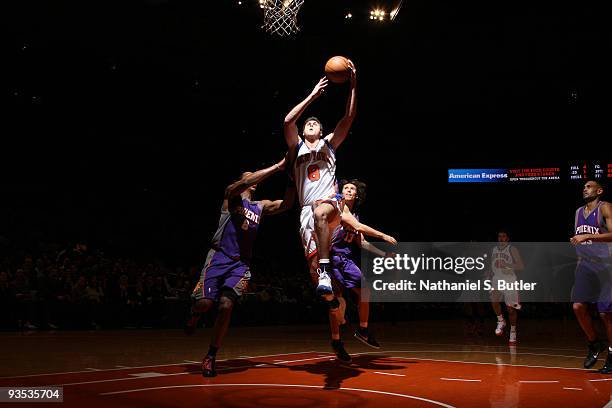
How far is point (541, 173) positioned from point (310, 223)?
23799 mm

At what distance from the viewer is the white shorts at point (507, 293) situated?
12.5 m

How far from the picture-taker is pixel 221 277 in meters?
6.93

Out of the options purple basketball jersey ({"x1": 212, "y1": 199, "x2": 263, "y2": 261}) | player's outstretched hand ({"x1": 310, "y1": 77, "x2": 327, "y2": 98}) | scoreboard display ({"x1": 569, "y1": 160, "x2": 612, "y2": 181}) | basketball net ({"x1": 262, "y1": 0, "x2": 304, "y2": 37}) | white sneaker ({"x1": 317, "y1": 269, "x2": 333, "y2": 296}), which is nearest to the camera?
white sneaker ({"x1": 317, "y1": 269, "x2": 333, "y2": 296})

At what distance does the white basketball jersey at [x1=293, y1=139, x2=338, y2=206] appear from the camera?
6.55 m

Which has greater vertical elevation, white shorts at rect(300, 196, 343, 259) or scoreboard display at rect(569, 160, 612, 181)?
scoreboard display at rect(569, 160, 612, 181)

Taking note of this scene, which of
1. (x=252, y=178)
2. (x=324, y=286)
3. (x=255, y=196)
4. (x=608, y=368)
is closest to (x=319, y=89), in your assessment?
(x=252, y=178)

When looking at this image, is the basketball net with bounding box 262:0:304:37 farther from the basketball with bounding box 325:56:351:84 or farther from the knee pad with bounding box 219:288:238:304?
the knee pad with bounding box 219:288:238:304

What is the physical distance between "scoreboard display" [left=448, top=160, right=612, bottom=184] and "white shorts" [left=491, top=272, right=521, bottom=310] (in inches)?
619

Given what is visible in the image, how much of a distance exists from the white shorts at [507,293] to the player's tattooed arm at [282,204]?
6.85 meters

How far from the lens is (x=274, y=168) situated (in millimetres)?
6598

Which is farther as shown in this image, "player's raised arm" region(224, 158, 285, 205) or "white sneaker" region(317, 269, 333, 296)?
"player's raised arm" region(224, 158, 285, 205)

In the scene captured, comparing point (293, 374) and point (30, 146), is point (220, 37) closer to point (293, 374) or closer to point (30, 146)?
point (30, 146)

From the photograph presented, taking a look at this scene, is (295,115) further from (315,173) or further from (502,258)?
(502,258)

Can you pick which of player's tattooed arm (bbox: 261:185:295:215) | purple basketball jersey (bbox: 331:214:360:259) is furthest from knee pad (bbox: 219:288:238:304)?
purple basketball jersey (bbox: 331:214:360:259)
